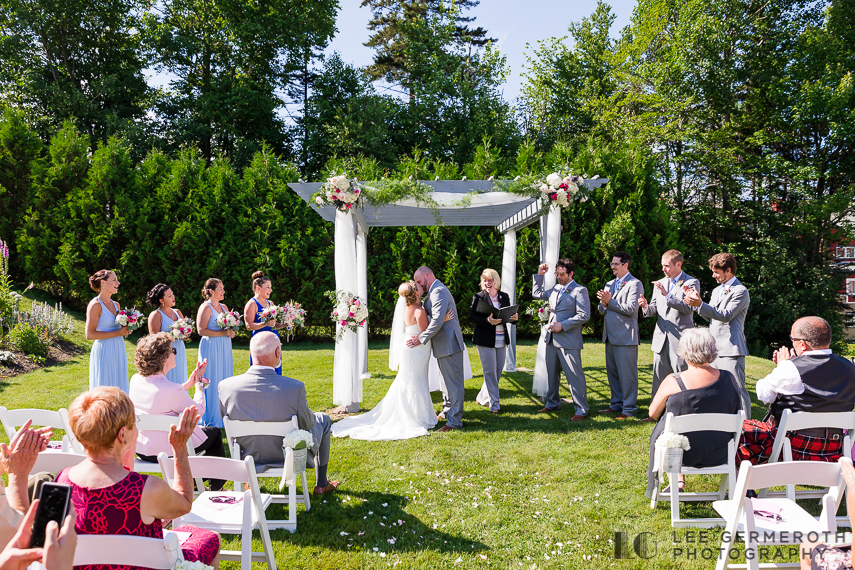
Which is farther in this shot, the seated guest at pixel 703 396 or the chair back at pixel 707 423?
the seated guest at pixel 703 396

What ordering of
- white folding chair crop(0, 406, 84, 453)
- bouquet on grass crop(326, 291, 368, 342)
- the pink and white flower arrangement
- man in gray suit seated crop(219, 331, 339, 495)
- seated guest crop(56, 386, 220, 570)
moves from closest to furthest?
seated guest crop(56, 386, 220, 570), white folding chair crop(0, 406, 84, 453), man in gray suit seated crop(219, 331, 339, 495), the pink and white flower arrangement, bouquet on grass crop(326, 291, 368, 342)

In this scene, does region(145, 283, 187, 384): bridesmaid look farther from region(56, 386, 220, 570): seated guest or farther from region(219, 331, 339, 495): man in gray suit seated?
region(56, 386, 220, 570): seated guest

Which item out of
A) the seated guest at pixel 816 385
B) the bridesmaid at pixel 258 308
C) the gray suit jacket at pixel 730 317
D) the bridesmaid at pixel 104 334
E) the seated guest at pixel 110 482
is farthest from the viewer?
the bridesmaid at pixel 258 308

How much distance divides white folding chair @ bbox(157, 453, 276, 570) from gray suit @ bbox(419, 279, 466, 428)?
3.19 m

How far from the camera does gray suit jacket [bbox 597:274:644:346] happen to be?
20.8 ft

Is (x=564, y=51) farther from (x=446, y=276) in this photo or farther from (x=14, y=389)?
(x=14, y=389)

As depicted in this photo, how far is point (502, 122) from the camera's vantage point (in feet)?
67.6

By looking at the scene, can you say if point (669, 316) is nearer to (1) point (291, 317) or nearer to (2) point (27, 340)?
(1) point (291, 317)

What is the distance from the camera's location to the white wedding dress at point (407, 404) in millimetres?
5998

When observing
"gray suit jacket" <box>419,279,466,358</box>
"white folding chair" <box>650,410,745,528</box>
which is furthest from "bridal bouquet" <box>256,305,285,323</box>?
"white folding chair" <box>650,410,745,528</box>

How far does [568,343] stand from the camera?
643cm

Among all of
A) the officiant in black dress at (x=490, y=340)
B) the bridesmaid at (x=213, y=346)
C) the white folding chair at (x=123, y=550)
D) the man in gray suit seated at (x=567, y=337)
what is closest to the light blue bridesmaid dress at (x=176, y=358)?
the bridesmaid at (x=213, y=346)

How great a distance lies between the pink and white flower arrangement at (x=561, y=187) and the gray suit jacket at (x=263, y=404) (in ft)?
14.3

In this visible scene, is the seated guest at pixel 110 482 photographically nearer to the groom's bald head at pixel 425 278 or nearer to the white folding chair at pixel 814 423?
the white folding chair at pixel 814 423
